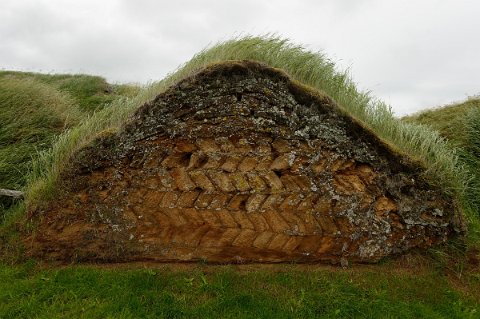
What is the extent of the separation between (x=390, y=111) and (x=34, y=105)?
24.1 feet

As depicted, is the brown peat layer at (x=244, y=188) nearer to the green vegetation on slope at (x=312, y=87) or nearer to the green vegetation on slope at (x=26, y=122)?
the green vegetation on slope at (x=312, y=87)

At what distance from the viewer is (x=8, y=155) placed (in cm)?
776

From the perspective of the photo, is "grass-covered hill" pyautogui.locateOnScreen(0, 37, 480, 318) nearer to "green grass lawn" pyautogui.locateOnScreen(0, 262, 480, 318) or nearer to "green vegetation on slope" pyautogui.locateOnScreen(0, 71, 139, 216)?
"green grass lawn" pyautogui.locateOnScreen(0, 262, 480, 318)

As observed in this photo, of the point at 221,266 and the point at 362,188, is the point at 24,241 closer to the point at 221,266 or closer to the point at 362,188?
the point at 221,266

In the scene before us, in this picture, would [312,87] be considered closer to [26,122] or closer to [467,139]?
[467,139]

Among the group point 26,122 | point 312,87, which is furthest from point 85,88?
point 312,87

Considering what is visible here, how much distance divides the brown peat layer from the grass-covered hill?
231mm

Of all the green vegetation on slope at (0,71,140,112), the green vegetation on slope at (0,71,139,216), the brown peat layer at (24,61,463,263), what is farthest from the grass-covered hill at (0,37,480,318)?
the green vegetation on slope at (0,71,140,112)

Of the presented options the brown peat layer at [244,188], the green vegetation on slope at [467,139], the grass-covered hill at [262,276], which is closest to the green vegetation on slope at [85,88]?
the grass-covered hill at [262,276]

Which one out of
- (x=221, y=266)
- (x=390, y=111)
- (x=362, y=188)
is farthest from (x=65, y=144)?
(x=390, y=111)

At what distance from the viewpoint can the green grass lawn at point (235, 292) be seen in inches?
185

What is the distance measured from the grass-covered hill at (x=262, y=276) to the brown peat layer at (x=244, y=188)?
231 millimetres

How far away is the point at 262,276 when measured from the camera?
525cm

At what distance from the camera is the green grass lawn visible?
4703 mm
